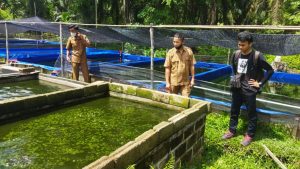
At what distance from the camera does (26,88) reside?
8688 mm

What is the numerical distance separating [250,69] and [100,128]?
2649mm

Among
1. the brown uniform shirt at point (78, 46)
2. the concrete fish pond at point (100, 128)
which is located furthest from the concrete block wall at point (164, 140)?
the brown uniform shirt at point (78, 46)

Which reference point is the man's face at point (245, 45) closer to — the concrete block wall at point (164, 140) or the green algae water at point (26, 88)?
the concrete block wall at point (164, 140)

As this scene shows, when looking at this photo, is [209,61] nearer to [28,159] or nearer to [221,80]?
[221,80]

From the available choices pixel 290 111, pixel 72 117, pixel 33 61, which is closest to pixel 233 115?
pixel 290 111

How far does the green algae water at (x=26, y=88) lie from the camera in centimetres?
804

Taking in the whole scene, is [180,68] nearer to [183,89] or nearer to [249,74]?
[183,89]

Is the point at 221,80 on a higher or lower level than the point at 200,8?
lower

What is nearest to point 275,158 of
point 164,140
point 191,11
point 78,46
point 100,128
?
point 164,140

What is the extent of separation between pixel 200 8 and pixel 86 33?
13.6 meters

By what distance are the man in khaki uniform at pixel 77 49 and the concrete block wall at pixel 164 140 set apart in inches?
119

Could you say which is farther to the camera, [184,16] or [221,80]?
[184,16]

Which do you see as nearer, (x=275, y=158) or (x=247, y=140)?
(x=275, y=158)

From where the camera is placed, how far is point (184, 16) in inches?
880
